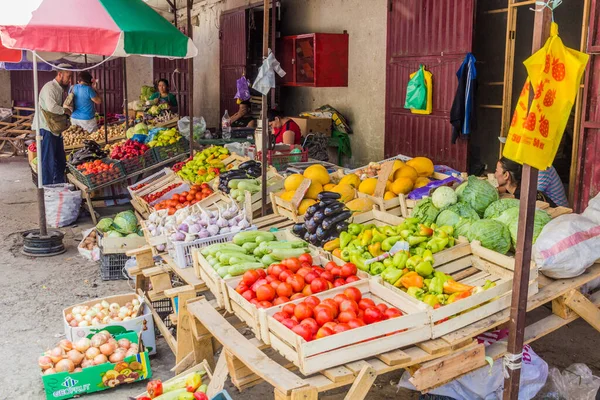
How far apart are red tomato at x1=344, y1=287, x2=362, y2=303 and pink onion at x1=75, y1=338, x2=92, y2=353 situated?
1868mm

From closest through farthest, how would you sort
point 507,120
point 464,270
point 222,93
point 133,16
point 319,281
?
point 319,281
point 464,270
point 133,16
point 507,120
point 222,93

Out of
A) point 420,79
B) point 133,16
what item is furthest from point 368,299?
point 420,79

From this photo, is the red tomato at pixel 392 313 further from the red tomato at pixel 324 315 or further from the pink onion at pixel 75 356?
the pink onion at pixel 75 356

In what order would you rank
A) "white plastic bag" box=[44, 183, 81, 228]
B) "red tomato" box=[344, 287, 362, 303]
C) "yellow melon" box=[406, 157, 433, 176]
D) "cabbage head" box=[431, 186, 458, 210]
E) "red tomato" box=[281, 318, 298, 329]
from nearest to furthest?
1. "red tomato" box=[281, 318, 298, 329]
2. "red tomato" box=[344, 287, 362, 303]
3. "cabbage head" box=[431, 186, 458, 210]
4. "yellow melon" box=[406, 157, 433, 176]
5. "white plastic bag" box=[44, 183, 81, 228]

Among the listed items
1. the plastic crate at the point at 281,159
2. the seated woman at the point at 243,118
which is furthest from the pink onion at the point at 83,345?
the seated woman at the point at 243,118

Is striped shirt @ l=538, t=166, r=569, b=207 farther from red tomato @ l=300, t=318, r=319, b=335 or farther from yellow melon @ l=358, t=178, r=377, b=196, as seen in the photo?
red tomato @ l=300, t=318, r=319, b=335

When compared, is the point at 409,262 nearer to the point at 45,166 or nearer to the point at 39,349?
the point at 39,349

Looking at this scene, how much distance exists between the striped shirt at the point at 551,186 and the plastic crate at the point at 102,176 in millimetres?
5697

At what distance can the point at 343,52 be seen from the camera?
31.8 ft

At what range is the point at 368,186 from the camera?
5.35 meters

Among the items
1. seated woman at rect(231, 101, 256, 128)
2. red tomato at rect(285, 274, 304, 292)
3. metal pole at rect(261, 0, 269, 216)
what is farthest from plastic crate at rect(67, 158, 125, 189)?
red tomato at rect(285, 274, 304, 292)

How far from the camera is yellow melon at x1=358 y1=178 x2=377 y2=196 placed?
532 cm

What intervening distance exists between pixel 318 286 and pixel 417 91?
4.67 metres

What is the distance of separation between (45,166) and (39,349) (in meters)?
5.67
